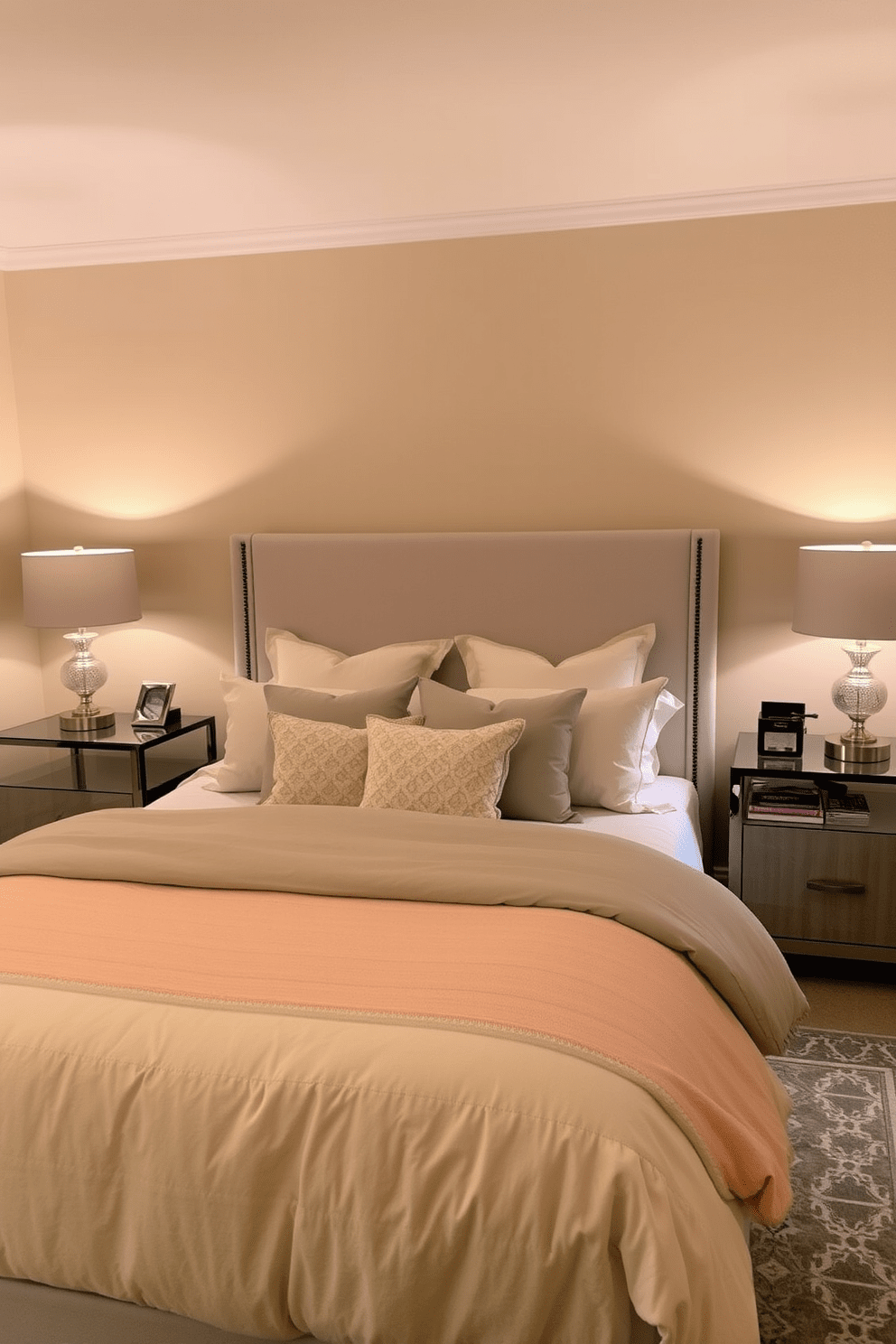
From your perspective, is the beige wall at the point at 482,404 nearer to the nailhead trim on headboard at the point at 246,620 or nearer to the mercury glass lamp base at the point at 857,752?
the nailhead trim on headboard at the point at 246,620

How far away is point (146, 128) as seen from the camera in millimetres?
2883

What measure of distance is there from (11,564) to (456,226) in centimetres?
221

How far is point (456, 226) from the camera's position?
3.79 meters

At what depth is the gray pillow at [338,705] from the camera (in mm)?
3328

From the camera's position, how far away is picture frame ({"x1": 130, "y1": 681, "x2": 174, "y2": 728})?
408 centimetres

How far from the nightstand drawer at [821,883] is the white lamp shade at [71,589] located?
2389mm

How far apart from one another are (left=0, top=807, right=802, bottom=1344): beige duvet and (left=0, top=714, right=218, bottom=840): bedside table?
1982 mm

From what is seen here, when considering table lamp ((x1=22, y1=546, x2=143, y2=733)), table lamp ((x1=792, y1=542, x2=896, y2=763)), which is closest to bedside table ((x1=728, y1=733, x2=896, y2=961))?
table lamp ((x1=792, y1=542, x2=896, y2=763))

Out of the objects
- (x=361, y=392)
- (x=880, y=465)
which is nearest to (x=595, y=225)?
(x=361, y=392)

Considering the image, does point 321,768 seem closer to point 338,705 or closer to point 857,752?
point 338,705

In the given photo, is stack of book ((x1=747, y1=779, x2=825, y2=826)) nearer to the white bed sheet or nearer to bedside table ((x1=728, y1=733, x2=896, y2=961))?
bedside table ((x1=728, y1=733, x2=896, y2=961))

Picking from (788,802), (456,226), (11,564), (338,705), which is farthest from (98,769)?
(788,802)

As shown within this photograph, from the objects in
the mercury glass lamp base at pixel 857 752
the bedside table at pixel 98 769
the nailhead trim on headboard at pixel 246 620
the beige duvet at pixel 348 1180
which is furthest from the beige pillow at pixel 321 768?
the mercury glass lamp base at pixel 857 752

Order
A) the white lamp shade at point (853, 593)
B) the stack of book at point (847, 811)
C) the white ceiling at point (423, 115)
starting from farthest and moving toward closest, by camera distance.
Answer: the stack of book at point (847, 811) → the white lamp shade at point (853, 593) → the white ceiling at point (423, 115)
